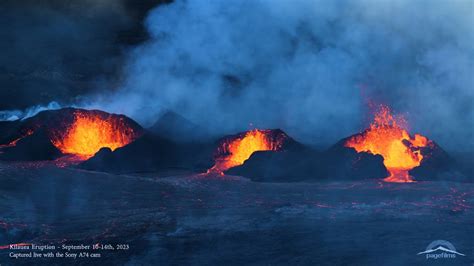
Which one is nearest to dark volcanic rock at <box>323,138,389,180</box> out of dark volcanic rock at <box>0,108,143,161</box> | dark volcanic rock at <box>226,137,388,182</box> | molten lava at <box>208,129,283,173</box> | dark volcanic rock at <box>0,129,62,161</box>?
dark volcanic rock at <box>226,137,388,182</box>

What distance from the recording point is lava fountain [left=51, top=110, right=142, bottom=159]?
26.4 metres

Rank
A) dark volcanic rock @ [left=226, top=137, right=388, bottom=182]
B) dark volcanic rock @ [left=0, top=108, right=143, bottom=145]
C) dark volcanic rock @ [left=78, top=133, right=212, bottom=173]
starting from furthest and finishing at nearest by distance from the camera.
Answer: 1. dark volcanic rock @ [left=0, top=108, right=143, bottom=145]
2. dark volcanic rock @ [left=78, top=133, right=212, bottom=173]
3. dark volcanic rock @ [left=226, top=137, right=388, bottom=182]

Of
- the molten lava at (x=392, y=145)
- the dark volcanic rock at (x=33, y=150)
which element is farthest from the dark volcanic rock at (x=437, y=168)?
the dark volcanic rock at (x=33, y=150)

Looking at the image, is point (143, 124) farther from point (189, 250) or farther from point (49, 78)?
point (189, 250)

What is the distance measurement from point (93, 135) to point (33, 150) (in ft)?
9.33

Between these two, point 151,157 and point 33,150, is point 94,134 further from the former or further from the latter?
point 151,157

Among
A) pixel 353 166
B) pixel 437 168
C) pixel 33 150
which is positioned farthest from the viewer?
pixel 33 150

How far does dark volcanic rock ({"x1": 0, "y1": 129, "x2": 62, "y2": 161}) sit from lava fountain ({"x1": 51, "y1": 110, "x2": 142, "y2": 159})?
1070 millimetres

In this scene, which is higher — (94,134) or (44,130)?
(44,130)

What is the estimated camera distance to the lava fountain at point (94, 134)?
86.5 ft

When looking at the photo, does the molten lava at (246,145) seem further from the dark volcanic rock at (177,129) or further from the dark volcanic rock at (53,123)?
the dark volcanic rock at (53,123)

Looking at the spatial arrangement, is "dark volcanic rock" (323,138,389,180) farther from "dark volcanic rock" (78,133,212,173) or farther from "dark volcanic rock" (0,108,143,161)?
"dark volcanic rock" (0,108,143,161)

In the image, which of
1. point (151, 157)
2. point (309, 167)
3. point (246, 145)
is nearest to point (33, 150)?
point (151, 157)

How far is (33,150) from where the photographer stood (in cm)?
2477
